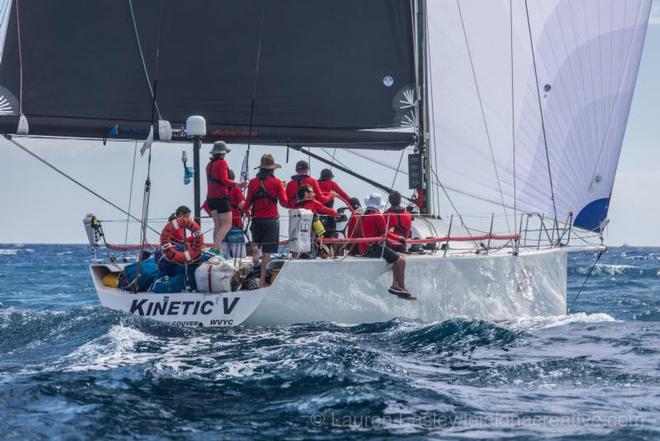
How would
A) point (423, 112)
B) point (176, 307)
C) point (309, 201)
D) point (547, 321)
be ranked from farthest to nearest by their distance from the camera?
point (423, 112), point (547, 321), point (309, 201), point (176, 307)

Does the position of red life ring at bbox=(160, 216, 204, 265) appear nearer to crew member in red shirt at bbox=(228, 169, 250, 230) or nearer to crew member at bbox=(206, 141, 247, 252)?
crew member at bbox=(206, 141, 247, 252)

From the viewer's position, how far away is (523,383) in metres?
6.78

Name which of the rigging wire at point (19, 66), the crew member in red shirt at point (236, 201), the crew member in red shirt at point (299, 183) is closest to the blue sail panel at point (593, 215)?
the crew member in red shirt at point (299, 183)

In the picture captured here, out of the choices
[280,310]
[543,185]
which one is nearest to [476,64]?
[543,185]

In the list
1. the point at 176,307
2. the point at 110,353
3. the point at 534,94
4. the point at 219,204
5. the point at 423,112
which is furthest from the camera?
the point at 534,94

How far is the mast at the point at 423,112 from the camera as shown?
12.0m

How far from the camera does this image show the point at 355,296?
9477 mm

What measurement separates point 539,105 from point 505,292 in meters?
3.64

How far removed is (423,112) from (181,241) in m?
4.16

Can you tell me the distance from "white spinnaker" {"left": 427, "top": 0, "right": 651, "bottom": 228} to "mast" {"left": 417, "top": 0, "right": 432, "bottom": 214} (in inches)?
36.6

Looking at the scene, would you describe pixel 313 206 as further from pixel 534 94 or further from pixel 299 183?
pixel 534 94

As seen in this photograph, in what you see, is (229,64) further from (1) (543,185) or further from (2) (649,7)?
(2) (649,7)

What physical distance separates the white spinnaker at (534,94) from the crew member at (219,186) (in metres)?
4.26

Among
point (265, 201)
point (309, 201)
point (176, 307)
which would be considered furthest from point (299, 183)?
point (176, 307)
